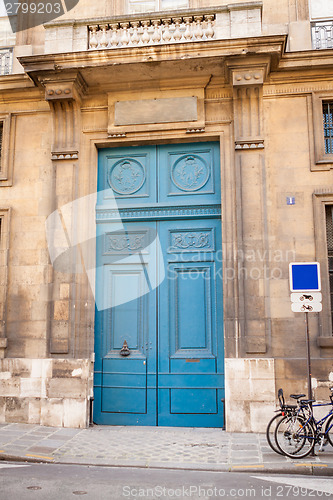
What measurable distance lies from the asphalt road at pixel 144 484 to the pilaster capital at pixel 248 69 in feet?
19.6

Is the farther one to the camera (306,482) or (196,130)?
(196,130)

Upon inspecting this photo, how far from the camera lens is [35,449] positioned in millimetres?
6879

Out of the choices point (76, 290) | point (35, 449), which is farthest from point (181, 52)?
point (35, 449)

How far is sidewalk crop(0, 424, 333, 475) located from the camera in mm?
6102

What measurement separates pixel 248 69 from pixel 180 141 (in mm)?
1642

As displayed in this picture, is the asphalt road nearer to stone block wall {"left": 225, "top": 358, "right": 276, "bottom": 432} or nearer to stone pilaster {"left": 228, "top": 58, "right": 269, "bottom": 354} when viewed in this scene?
stone block wall {"left": 225, "top": 358, "right": 276, "bottom": 432}

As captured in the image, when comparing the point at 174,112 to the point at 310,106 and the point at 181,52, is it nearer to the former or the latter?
the point at 181,52

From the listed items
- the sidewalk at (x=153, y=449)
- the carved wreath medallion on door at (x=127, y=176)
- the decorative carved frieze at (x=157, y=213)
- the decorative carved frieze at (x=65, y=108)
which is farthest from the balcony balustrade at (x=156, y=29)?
the sidewalk at (x=153, y=449)

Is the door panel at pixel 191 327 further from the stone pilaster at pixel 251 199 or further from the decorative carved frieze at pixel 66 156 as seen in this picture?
the decorative carved frieze at pixel 66 156

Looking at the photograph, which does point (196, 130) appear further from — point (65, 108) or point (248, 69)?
point (65, 108)

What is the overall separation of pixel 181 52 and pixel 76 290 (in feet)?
14.1

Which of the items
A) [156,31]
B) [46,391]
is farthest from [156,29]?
[46,391]

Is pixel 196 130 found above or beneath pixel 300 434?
above

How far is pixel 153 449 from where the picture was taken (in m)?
6.88
